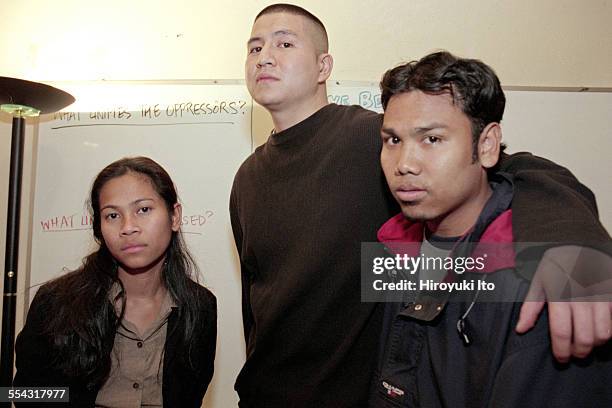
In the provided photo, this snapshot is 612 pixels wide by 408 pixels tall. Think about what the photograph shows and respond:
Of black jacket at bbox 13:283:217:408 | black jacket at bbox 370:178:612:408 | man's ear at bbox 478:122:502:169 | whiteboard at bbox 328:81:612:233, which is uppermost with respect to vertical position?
whiteboard at bbox 328:81:612:233

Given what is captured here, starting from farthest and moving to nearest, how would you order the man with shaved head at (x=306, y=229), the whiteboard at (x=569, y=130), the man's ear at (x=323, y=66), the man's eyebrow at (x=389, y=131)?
the whiteboard at (x=569, y=130) < the man's ear at (x=323, y=66) < the man with shaved head at (x=306, y=229) < the man's eyebrow at (x=389, y=131)

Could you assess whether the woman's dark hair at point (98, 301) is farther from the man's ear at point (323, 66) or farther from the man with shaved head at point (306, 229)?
the man's ear at point (323, 66)

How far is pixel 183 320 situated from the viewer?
1365 millimetres

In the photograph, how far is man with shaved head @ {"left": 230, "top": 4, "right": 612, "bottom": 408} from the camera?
1.14 meters

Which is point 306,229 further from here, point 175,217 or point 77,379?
point 77,379

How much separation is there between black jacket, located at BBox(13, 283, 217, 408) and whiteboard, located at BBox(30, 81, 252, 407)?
0.57 meters

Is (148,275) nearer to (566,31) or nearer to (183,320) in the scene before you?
(183,320)

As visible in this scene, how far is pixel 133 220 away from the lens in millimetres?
1304

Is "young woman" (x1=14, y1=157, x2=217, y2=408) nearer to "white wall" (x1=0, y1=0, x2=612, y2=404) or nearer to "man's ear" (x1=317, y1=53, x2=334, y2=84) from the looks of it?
"man's ear" (x1=317, y1=53, x2=334, y2=84)

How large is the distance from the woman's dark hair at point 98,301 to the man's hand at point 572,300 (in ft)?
3.09

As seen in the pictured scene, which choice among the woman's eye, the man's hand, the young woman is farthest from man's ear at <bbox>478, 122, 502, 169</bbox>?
the young woman

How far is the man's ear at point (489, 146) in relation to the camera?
3.03 ft

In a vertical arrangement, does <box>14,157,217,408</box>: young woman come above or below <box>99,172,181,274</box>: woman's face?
below

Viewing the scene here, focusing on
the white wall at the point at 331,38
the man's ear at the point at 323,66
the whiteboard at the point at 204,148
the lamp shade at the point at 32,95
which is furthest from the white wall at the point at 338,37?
the man's ear at the point at 323,66
